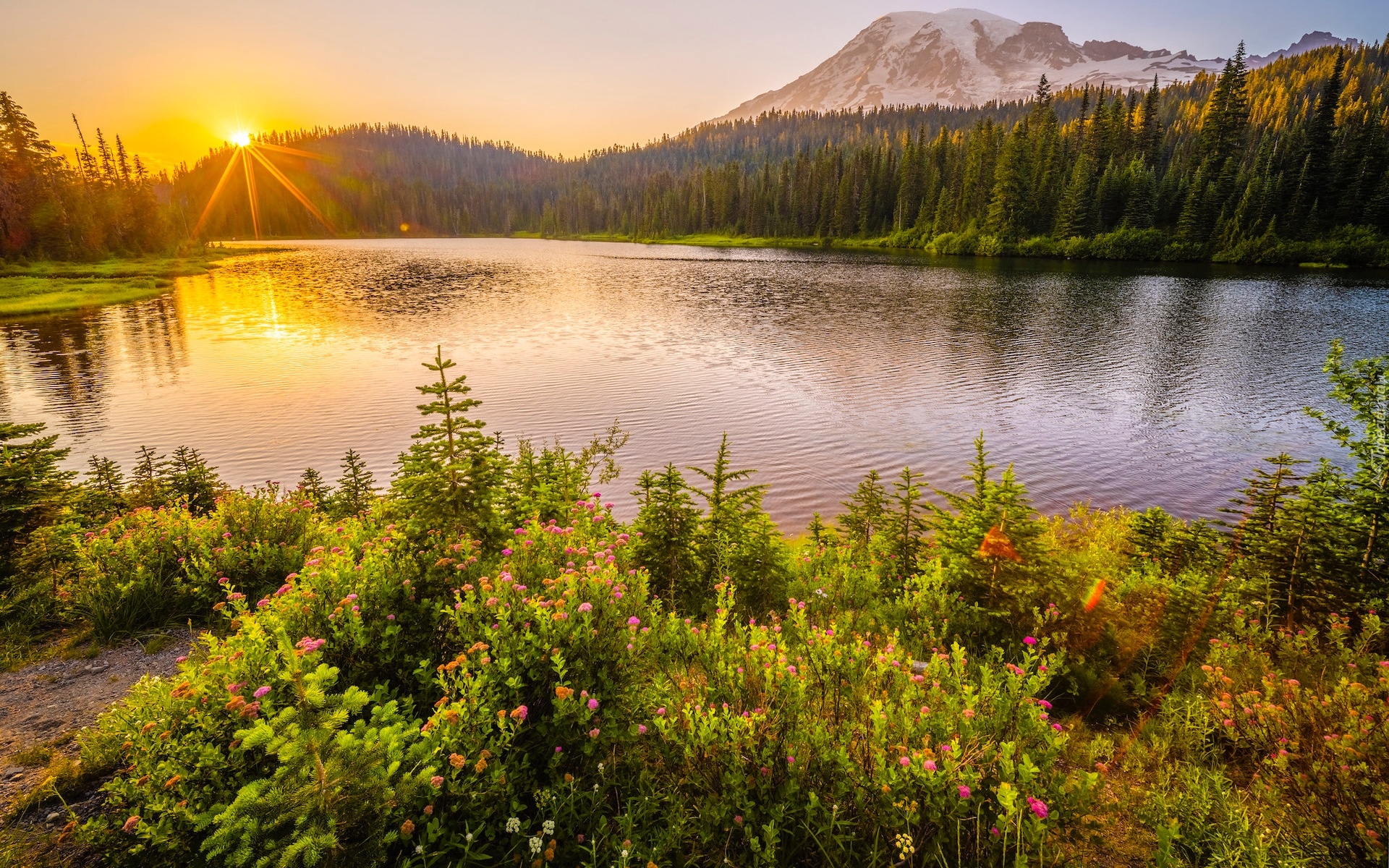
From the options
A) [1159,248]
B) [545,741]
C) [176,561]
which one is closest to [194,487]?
[176,561]

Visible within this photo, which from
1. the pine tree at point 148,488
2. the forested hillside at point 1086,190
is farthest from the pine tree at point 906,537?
the forested hillside at point 1086,190

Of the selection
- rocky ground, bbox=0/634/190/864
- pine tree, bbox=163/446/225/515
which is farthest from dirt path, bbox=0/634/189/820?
pine tree, bbox=163/446/225/515

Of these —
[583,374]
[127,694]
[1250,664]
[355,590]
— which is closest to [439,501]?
[355,590]

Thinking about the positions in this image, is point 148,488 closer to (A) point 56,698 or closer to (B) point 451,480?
(A) point 56,698

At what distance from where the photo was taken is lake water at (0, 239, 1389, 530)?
17.7 meters

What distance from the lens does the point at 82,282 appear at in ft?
187

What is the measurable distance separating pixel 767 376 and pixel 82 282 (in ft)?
234

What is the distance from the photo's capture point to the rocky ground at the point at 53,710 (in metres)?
4.18

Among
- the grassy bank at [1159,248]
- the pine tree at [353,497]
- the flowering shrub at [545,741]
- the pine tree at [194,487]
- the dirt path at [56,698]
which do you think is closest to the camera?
the flowering shrub at [545,741]

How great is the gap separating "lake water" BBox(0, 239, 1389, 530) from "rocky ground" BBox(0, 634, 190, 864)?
29.9ft

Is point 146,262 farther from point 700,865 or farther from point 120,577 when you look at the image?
point 700,865

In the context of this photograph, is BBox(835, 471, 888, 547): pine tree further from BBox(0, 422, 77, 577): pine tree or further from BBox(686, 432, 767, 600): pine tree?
BBox(0, 422, 77, 577): pine tree

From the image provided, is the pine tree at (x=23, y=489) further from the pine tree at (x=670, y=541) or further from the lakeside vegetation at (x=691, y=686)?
the pine tree at (x=670, y=541)

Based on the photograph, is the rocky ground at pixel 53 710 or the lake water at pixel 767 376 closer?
the rocky ground at pixel 53 710
